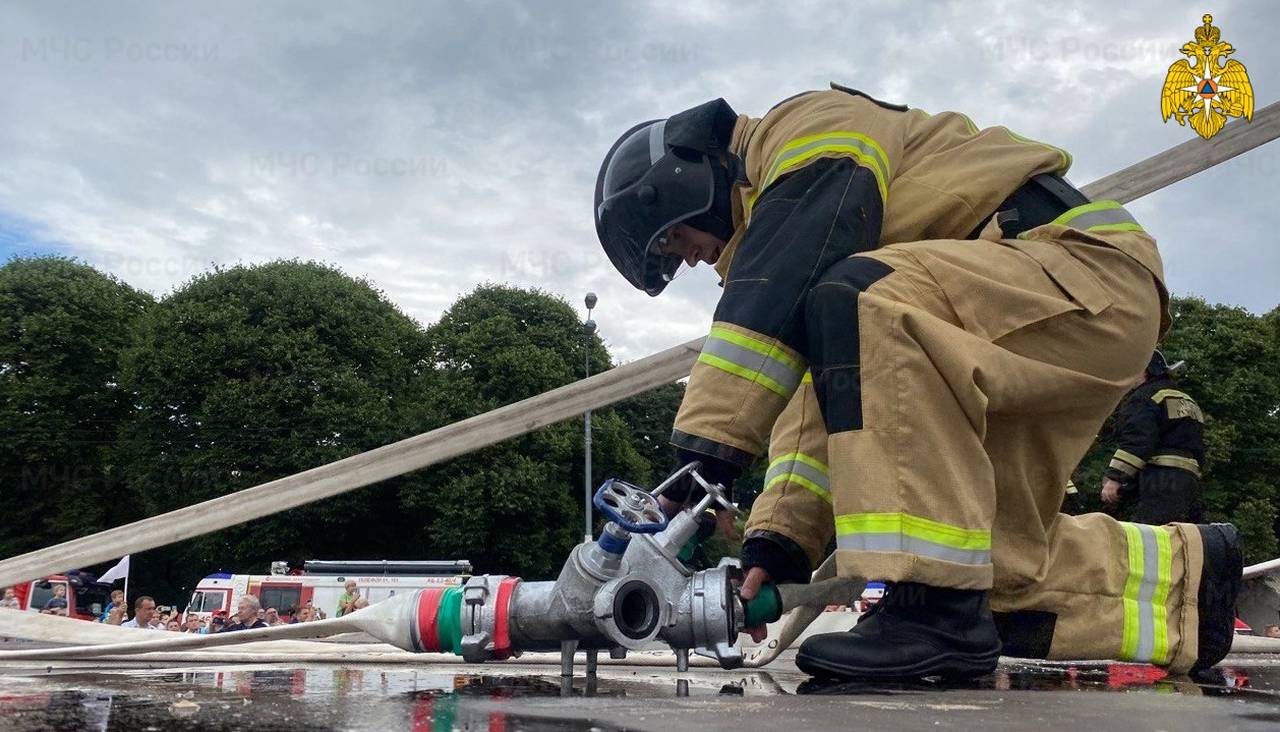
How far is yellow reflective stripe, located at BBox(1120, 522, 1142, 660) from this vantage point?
2582 mm

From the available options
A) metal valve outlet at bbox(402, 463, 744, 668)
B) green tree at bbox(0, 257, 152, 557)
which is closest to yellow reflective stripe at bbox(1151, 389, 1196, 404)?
metal valve outlet at bbox(402, 463, 744, 668)

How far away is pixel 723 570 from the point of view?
234 centimetres

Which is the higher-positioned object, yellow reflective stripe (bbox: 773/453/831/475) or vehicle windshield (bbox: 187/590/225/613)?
yellow reflective stripe (bbox: 773/453/831/475)

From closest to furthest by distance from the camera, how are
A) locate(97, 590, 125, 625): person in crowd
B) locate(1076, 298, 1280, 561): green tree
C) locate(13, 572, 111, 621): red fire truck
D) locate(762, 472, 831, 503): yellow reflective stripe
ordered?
locate(762, 472, 831, 503): yellow reflective stripe < locate(13, 572, 111, 621): red fire truck < locate(97, 590, 125, 625): person in crowd < locate(1076, 298, 1280, 561): green tree

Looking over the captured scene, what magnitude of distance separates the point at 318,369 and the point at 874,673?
31.7m

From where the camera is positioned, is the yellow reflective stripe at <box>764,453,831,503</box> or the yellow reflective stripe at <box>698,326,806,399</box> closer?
the yellow reflective stripe at <box>698,326,806,399</box>

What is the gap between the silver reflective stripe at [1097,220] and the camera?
105 inches

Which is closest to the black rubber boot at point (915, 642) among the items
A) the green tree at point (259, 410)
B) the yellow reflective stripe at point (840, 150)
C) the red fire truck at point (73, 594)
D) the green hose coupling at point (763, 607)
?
the green hose coupling at point (763, 607)

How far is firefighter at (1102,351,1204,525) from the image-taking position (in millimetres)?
7055

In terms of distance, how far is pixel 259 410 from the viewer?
30875 millimetres

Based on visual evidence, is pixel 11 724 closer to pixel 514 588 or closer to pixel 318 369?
pixel 514 588

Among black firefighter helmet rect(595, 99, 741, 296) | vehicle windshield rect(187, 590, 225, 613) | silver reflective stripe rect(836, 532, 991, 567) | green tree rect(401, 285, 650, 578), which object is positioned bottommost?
vehicle windshield rect(187, 590, 225, 613)

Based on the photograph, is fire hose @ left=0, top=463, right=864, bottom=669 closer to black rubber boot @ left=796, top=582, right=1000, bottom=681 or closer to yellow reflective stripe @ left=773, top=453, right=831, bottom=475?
black rubber boot @ left=796, top=582, right=1000, bottom=681

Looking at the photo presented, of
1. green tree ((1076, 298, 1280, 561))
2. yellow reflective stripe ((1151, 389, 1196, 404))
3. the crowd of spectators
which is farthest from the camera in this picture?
green tree ((1076, 298, 1280, 561))
